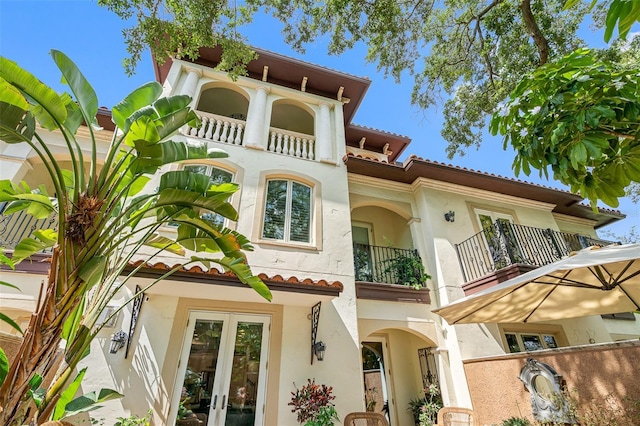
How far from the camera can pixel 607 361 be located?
4.49 meters

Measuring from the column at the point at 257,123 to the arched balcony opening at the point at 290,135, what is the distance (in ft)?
1.13

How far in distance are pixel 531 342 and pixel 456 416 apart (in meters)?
4.09

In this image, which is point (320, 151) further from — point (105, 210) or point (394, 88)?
point (105, 210)

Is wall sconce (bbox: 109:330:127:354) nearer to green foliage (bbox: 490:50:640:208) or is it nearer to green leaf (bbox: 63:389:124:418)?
green leaf (bbox: 63:389:124:418)

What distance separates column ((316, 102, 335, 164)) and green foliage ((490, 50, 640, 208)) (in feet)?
19.9

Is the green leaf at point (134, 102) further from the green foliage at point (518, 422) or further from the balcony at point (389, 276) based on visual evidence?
the green foliage at point (518, 422)

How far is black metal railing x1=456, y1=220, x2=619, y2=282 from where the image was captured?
334 inches

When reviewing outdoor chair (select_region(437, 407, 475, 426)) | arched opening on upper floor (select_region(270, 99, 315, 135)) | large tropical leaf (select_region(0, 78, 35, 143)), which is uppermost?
arched opening on upper floor (select_region(270, 99, 315, 135))

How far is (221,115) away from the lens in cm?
1119

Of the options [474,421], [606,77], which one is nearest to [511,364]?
[474,421]

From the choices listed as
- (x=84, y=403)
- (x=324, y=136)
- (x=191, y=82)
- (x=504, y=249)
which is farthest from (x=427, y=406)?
(x=191, y=82)

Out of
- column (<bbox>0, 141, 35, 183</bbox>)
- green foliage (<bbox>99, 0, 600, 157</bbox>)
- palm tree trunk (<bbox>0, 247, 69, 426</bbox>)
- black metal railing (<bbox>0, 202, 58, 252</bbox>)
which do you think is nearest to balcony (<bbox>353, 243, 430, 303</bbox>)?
green foliage (<bbox>99, 0, 600, 157</bbox>)

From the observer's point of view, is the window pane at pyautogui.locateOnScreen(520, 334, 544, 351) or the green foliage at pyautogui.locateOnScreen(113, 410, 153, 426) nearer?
the green foliage at pyautogui.locateOnScreen(113, 410, 153, 426)

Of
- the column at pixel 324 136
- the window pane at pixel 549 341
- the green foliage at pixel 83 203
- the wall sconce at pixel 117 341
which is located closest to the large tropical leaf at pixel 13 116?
the green foliage at pixel 83 203
